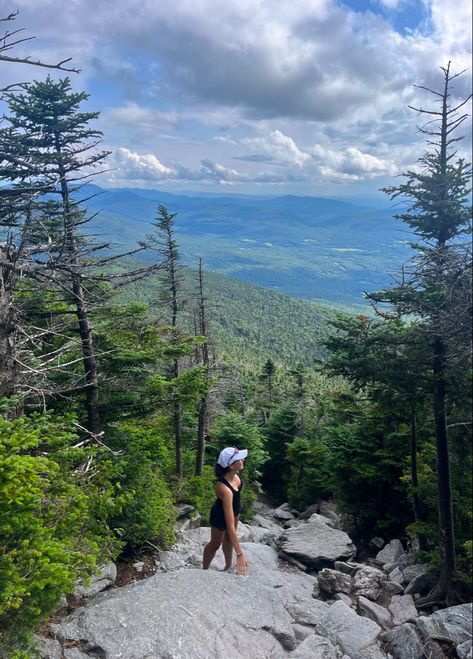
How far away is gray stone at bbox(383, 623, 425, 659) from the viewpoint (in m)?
6.43

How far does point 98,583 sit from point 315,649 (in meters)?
3.62

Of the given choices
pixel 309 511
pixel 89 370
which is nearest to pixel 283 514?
pixel 309 511

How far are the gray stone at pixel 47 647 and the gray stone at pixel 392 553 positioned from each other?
10890 mm

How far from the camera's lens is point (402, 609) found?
28.6 feet

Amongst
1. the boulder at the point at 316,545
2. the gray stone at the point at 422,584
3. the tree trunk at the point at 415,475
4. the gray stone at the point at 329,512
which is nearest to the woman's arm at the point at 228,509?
the gray stone at the point at 422,584

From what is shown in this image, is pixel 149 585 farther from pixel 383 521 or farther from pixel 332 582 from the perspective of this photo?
pixel 383 521

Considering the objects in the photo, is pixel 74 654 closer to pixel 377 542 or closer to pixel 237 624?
pixel 237 624

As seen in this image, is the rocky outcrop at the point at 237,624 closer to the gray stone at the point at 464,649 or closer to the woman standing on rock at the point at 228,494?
the gray stone at the point at 464,649

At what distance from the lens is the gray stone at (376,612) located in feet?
26.5

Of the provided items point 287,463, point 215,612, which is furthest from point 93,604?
point 287,463

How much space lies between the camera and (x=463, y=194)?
30.1 ft

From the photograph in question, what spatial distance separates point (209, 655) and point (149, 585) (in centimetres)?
143

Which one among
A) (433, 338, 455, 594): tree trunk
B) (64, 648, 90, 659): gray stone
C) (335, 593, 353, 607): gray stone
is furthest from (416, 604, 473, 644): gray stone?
(64, 648, 90, 659): gray stone

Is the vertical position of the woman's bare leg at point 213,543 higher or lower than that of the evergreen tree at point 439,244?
A: lower
